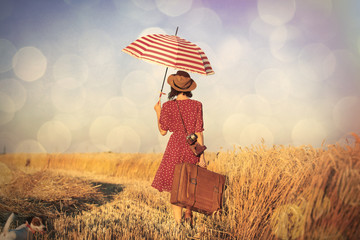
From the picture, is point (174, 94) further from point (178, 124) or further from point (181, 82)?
point (178, 124)

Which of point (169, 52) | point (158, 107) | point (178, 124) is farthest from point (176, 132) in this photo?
point (169, 52)

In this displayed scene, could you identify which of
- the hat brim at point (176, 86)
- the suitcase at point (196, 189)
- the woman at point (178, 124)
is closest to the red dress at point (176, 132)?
the woman at point (178, 124)

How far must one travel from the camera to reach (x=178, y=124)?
4445 mm

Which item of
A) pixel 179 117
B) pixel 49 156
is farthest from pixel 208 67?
pixel 49 156

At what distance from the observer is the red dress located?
14.3ft

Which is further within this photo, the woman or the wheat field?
the woman

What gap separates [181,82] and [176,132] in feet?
2.54

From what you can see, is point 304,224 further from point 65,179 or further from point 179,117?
point 65,179

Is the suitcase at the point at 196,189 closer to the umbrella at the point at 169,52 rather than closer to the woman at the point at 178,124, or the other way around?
the woman at the point at 178,124

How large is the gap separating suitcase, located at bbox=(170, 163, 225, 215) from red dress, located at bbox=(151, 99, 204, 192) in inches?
22.1

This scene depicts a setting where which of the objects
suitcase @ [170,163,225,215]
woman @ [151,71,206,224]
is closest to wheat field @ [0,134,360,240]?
suitcase @ [170,163,225,215]

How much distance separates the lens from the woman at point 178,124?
14.3 feet

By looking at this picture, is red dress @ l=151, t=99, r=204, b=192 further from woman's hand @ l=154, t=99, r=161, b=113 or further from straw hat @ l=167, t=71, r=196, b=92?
straw hat @ l=167, t=71, r=196, b=92

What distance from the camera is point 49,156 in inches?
671
